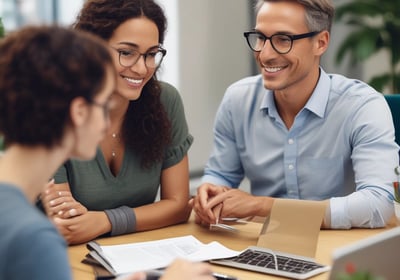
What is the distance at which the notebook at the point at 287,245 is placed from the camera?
1.67 meters

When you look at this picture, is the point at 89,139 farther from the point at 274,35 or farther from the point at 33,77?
the point at 274,35

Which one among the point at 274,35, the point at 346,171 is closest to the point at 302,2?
the point at 274,35

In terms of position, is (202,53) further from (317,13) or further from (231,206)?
(231,206)

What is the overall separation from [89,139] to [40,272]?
24cm

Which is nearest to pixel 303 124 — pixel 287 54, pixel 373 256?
pixel 287 54

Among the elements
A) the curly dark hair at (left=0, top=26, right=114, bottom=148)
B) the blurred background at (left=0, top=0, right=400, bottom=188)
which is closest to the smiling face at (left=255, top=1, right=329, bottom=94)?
the curly dark hair at (left=0, top=26, right=114, bottom=148)

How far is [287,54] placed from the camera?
7.41 feet

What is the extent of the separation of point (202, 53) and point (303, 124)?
181cm

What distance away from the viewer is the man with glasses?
217 centimetres

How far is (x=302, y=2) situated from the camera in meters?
2.28

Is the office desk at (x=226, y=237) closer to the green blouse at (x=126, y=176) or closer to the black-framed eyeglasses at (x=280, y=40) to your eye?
the green blouse at (x=126, y=176)

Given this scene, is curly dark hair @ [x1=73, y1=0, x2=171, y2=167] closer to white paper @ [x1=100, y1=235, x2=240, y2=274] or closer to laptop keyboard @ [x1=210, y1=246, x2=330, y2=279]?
white paper @ [x1=100, y1=235, x2=240, y2=274]

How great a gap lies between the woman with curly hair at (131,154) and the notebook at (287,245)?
0.39m

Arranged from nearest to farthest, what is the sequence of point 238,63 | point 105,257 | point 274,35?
1. point 105,257
2. point 274,35
3. point 238,63
